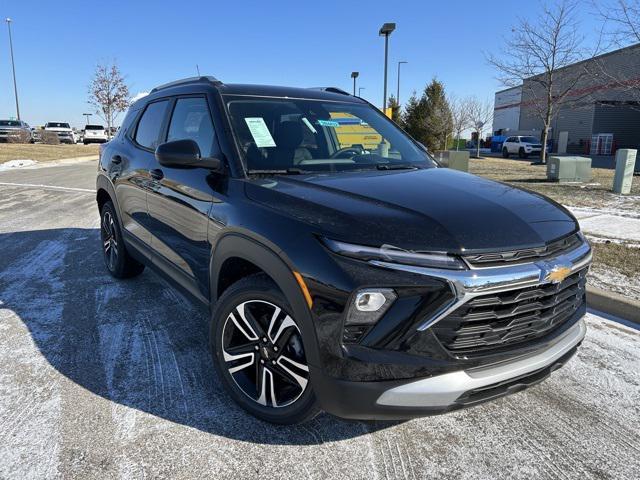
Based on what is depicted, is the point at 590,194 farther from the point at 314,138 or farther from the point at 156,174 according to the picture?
the point at 156,174

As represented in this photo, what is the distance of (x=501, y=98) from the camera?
195 ft

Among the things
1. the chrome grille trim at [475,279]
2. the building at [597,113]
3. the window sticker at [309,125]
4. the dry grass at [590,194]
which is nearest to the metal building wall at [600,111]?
the building at [597,113]

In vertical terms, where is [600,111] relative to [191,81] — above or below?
above

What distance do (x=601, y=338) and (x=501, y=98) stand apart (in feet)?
202

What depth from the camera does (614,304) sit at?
4.32 meters

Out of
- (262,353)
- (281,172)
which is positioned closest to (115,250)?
(281,172)

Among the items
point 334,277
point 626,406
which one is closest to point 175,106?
point 334,277

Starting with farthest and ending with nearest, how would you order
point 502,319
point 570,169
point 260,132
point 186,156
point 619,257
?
point 570,169
point 619,257
point 260,132
point 186,156
point 502,319

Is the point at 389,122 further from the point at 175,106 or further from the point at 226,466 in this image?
the point at 226,466

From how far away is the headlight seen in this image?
6.58 ft

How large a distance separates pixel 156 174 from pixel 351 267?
7.49ft

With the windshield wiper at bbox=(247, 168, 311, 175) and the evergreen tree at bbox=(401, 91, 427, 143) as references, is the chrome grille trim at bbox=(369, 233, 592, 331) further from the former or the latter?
the evergreen tree at bbox=(401, 91, 427, 143)

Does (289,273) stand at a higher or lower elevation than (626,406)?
higher

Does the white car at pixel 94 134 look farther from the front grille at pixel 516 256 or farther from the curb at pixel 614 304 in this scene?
the front grille at pixel 516 256
